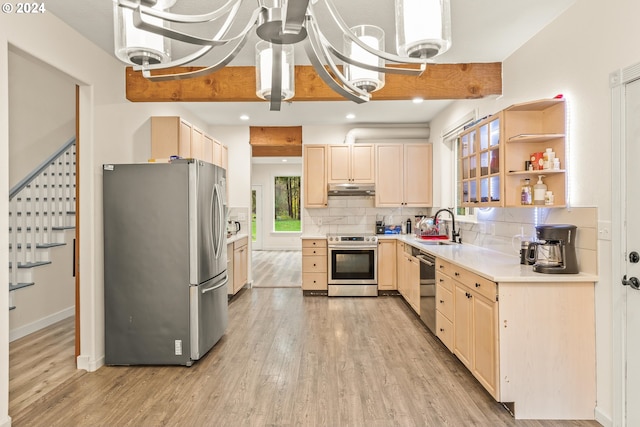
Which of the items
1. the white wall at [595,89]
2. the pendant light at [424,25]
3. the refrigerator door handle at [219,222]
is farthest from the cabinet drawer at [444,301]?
the pendant light at [424,25]

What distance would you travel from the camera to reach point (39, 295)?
174 inches

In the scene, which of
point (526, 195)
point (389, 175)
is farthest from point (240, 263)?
point (526, 195)

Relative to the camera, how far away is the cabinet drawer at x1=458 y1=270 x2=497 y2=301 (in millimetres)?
2551

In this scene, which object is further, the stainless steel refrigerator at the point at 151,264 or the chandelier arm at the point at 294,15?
the stainless steel refrigerator at the point at 151,264

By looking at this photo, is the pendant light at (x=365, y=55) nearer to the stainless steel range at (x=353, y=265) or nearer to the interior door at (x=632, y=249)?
the interior door at (x=632, y=249)

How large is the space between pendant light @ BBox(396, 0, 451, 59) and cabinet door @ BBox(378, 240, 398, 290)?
4729 millimetres

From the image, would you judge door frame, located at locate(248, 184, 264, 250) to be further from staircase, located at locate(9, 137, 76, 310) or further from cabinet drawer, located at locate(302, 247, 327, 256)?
staircase, located at locate(9, 137, 76, 310)

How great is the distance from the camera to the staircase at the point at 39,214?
4.19 meters

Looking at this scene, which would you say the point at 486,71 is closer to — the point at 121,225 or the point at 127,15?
the point at 127,15

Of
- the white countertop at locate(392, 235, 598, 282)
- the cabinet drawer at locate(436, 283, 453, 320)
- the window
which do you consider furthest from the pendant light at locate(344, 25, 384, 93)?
the window

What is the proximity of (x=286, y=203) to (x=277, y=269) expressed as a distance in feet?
12.3

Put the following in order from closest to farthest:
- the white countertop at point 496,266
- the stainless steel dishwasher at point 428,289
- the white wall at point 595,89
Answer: the white wall at point 595,89
the white countertop at point 496,266
the stainless steel dishwasher at point 428,289

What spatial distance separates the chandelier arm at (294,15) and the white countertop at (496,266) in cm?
204

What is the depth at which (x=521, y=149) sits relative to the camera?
3.00 meters
